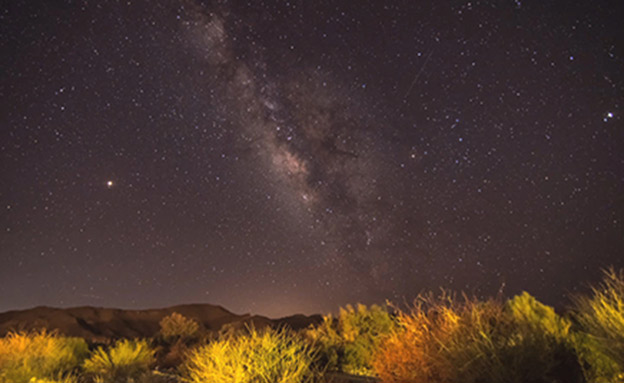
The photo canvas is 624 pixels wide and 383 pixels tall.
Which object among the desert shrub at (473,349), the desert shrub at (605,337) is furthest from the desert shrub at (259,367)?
the desert shrub at (605,337)

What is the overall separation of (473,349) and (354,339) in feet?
27.1

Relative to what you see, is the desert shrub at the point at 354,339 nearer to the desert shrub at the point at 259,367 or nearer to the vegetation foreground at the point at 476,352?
the vegetation foreground at the point at 476,352

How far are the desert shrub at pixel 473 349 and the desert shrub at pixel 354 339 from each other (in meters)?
2.04

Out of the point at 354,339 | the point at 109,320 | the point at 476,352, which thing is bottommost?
the point at 476,352

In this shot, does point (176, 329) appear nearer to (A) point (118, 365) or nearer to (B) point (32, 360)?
(A) point (118, 365)

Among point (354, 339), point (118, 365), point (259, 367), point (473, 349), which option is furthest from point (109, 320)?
point (473, 349)

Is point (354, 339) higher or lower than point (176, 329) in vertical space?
lower

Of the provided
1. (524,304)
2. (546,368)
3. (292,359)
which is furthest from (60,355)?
(524,304)

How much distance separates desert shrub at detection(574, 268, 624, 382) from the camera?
5.70 metres

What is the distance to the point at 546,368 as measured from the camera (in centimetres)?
610

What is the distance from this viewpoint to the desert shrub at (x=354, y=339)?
38.8 feet

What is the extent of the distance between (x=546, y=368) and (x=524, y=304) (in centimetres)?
580

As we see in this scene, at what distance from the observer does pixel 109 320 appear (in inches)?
1714

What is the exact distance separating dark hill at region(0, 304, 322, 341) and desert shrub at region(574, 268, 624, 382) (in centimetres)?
2633
